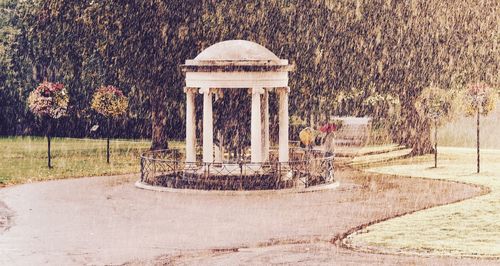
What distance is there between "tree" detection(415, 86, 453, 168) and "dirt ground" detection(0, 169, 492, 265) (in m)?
6.40

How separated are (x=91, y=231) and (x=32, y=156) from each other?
24.5 metres

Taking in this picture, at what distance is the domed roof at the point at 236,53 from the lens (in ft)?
94.9

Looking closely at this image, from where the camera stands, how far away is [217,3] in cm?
4178

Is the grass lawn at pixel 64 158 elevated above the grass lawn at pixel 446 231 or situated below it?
above

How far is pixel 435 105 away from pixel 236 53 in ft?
39.7

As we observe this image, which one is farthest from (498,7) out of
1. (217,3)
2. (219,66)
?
(219,66)

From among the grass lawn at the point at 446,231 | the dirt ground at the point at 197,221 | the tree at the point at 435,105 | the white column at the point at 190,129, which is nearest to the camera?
the dirt ground at the point at 197,221

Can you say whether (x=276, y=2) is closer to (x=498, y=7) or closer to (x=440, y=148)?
(x=498, y=7)

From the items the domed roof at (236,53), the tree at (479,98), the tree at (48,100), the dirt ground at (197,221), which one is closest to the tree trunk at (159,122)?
the tree at (48,100)

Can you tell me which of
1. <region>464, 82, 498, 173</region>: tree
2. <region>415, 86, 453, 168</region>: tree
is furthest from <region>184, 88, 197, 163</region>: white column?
<region>464, 82, 498, 173</region>: tree

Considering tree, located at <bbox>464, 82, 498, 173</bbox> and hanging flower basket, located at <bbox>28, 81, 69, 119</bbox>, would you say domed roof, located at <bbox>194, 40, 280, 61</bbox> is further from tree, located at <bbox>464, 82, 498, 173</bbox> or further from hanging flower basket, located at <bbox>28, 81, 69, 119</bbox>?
hanging flower basket, located at <bbox>28, 81, 69, 119</bbox>

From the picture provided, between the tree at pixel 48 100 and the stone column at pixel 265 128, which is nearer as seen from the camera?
the stone column at pixel 265 128

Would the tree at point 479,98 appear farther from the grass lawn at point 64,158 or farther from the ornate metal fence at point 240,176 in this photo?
the grass lawn at point 64,158

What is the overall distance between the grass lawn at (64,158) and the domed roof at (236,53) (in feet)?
25.3
